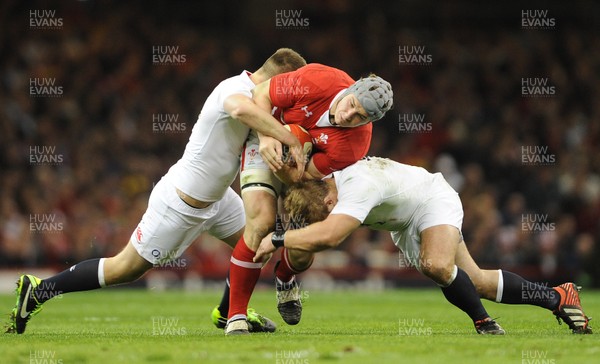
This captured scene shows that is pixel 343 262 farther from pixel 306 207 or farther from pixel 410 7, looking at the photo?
pixel 306 207

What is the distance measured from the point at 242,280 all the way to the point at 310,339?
2.90ft

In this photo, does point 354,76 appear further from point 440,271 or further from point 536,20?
point 440,271

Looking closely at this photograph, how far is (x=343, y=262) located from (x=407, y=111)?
13.5ft

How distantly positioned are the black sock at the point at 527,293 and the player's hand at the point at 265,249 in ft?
6.83

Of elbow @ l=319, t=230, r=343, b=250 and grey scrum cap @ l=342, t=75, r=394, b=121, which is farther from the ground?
grey scrum cap @ l=342, t=75, r=394, b=121

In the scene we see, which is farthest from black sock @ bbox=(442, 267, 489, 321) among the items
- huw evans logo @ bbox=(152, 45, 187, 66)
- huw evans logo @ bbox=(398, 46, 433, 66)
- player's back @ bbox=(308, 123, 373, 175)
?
huw evans logo @ bbox=(152, 45, 187, 66)

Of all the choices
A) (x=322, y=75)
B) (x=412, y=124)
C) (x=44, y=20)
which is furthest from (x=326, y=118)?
(x=44, y=20)

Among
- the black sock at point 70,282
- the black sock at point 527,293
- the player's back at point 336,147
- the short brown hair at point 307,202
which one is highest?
the player's back at point 336,147

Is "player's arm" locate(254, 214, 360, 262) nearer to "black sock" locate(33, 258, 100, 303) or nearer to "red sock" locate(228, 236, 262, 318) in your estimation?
"red sock" locate(228, 236, 262, 318)

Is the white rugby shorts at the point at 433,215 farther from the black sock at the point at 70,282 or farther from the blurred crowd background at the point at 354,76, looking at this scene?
the blurred crowd background at the point at 354,76

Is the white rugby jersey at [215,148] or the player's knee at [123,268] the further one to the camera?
the player's knee at [123,268]

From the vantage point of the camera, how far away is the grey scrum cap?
8211 mm

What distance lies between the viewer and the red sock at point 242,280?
8781 millimetres

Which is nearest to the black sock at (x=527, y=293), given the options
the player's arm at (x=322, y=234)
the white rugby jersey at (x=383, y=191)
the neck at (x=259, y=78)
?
the white rugby jersey at (x=383, y=191)
